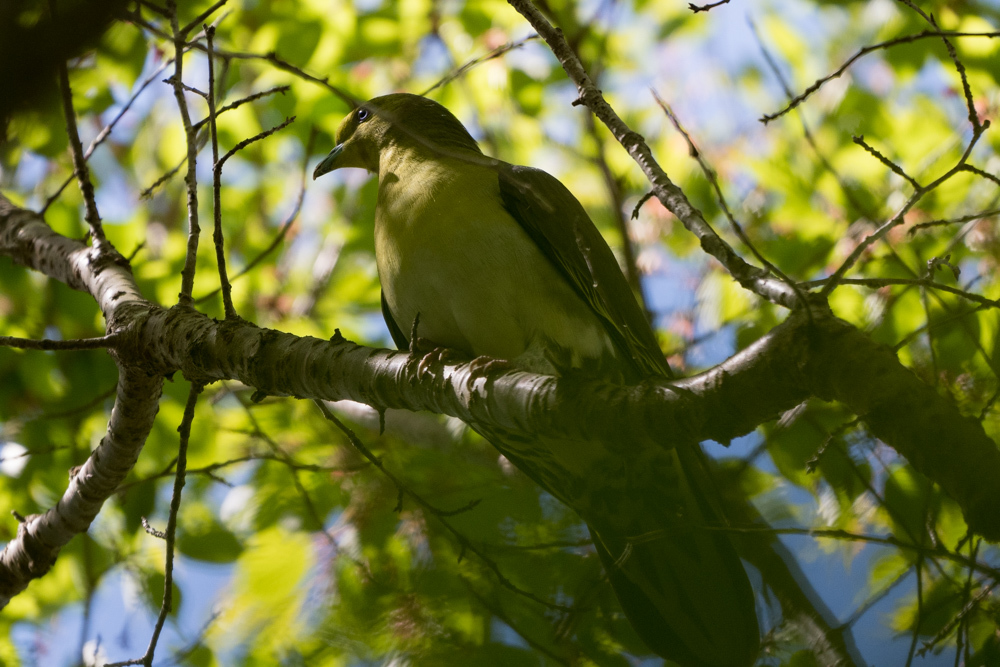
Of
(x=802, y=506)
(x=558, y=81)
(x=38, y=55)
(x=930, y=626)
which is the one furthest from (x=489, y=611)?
(x=558, y=81)

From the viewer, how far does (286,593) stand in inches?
106

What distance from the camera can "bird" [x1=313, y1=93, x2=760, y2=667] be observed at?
258 centimetres

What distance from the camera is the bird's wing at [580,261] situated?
8.83 ft

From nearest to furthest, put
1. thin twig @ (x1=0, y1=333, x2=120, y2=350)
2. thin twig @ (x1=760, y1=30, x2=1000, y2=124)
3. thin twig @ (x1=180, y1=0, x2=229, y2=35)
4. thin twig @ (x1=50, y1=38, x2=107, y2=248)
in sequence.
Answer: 1. thin twig @ (x1=0, y1=333, x2=120, y2=350)
2. thin twig @ (x1=760, y1=30, x2=1000, y2=124)
3. thin twig @ (x1=180, y1=0, x2=229, y2=35)
4. thin twig @ (x1=50, y1=38, x2=107, y2=248)

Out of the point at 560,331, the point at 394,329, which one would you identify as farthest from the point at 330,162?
the point at 560,331

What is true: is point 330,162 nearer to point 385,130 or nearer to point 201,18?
point 385,130

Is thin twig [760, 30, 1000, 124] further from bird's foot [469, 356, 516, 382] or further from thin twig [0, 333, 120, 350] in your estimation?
thin twig [0, 333, 120, 350]

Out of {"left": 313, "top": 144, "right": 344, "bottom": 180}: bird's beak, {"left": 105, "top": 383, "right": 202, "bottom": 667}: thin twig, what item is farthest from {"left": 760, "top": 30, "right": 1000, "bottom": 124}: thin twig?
{"left": 313, "top": 144, "right": 344, "bottom": 180}: bird's beak

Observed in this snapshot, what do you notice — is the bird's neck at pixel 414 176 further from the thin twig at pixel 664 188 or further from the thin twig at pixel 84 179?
the thin twig at pixel 84 179

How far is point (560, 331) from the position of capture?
274 centimetres

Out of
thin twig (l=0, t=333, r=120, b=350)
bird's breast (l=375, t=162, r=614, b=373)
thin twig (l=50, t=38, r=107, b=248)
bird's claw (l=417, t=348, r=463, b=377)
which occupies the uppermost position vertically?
thin twig (l=50, t=38, r=107, b=248)

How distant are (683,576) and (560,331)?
2.97 ft

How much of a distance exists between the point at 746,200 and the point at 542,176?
1.81 metres

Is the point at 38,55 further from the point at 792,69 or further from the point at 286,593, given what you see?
the point at 792,69
